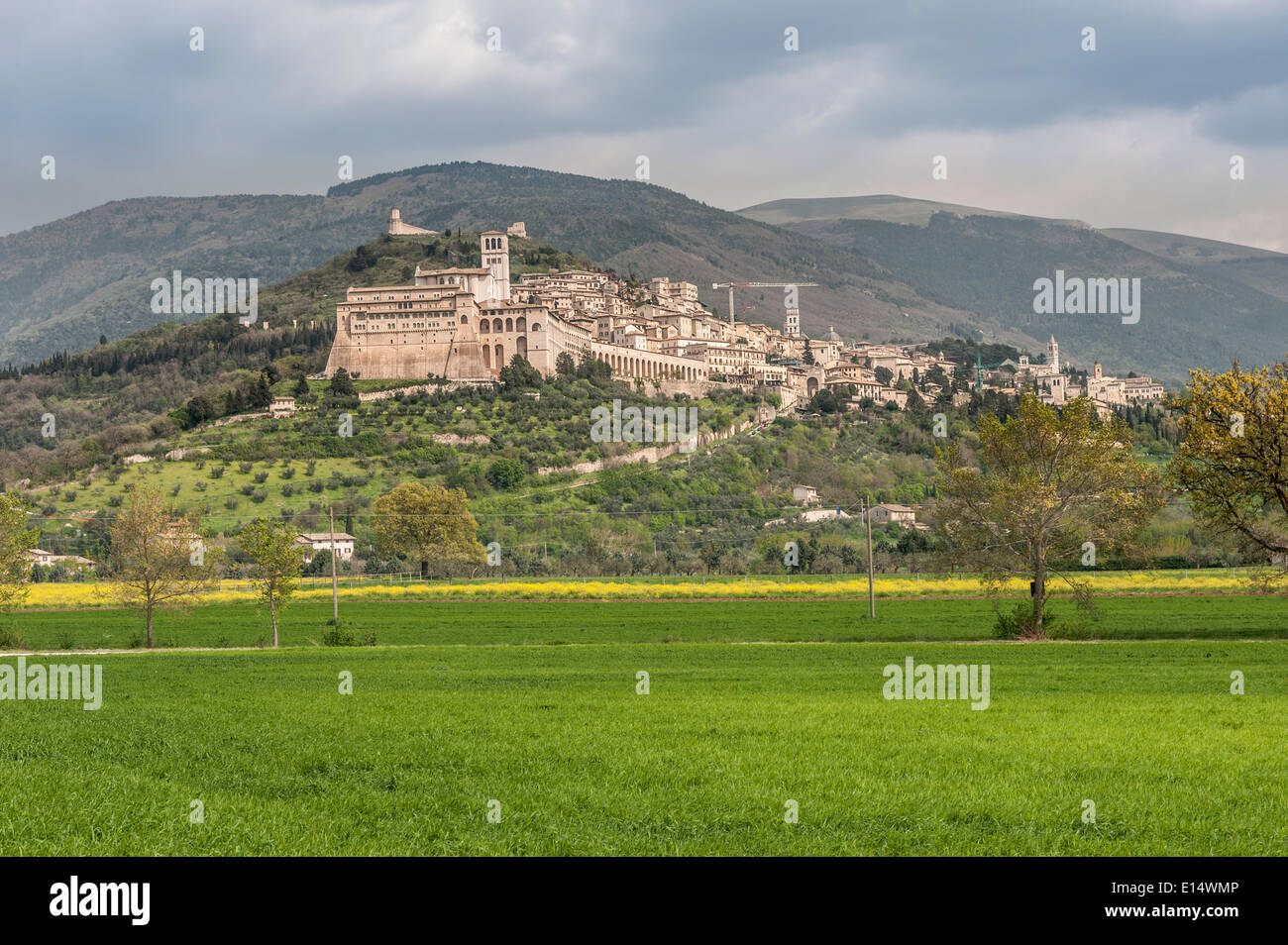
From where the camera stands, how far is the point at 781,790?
11.7 meters

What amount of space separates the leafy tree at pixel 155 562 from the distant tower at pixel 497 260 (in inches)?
5256

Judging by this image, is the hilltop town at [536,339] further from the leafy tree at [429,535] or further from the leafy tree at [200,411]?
the leafy tree at [429,535]

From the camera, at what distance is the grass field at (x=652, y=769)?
9883mm

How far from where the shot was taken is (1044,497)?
118 ft

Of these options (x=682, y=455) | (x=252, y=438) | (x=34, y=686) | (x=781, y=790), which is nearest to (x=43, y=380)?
(x=252, y=438)

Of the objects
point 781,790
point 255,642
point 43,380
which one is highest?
point 43,380

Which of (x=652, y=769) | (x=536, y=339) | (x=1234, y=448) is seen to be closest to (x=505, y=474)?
(x=536, y=339)

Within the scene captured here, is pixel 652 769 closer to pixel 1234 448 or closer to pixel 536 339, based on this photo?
pixel 1234 448

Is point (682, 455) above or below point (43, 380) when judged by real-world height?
below

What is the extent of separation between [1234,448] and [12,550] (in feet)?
128

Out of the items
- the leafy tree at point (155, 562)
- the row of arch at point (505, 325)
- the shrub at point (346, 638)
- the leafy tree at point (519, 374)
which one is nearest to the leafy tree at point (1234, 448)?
the shrub at point (346, 638)

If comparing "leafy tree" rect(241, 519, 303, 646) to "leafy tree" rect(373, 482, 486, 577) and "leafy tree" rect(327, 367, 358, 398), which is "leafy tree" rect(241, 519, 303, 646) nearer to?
"leafy tree" rect(373, 482, 486, 577)
